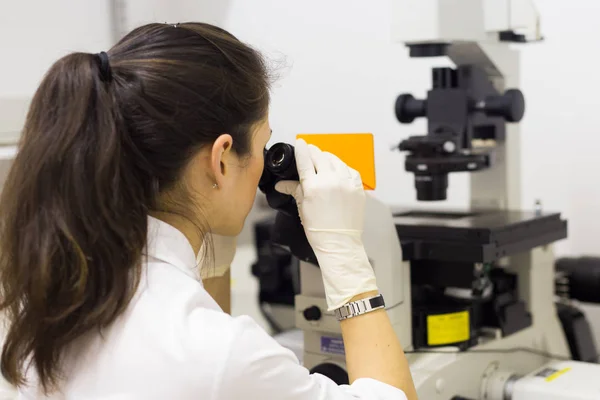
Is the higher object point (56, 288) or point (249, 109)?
point (249, 109)

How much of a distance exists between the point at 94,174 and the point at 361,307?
0.45 meters

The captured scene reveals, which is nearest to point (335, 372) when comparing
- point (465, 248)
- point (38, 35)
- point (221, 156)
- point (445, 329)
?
point (445, 329)

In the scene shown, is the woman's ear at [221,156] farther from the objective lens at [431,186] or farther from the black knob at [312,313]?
the objective lens at [431,186]

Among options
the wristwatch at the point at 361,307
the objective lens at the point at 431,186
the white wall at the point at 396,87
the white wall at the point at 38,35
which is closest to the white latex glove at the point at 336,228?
the wristwatch at the point at 361,307

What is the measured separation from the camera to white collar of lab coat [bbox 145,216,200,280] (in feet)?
3.24

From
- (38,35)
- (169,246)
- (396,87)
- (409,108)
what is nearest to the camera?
(169,246)

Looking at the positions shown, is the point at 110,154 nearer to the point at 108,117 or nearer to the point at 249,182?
the point at 108,117

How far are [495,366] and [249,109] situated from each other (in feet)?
2.71

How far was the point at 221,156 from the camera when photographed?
40.4 inches

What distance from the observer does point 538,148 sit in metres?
2.22

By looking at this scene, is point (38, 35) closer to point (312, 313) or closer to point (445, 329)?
point (312, 313)

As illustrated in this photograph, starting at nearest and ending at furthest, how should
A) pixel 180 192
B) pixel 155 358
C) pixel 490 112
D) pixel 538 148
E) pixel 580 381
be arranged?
pixel 155 358, pixel 180 192, pixel 580 381, pixel 490 112, pixel 538 148

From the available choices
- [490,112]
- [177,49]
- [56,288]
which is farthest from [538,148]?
[56,288]

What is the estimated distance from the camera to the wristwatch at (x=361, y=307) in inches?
44.8
